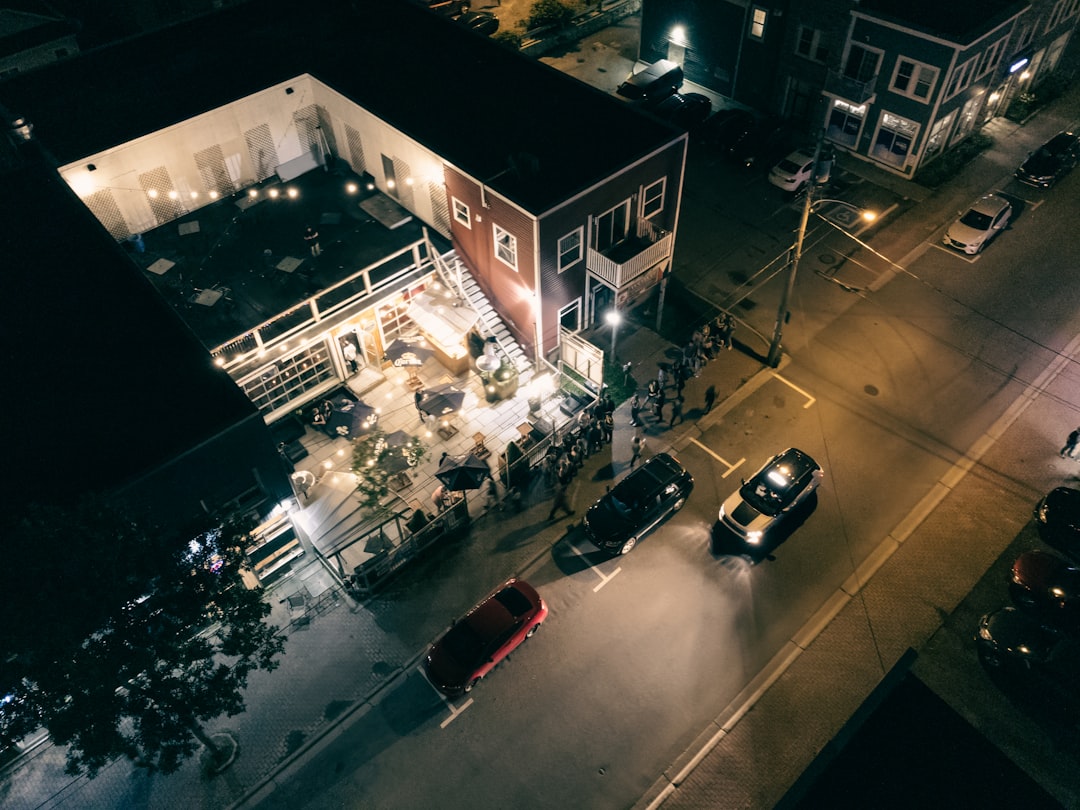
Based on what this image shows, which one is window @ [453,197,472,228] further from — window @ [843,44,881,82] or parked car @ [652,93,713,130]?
window @ [843,44,881,82]

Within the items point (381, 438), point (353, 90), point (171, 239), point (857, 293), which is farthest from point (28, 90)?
point (857, 293)

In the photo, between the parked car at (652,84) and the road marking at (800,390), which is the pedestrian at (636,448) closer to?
the road marking at (800,390)

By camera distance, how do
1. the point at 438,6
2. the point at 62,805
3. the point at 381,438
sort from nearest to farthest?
the point at 62,805, the point at 381,438, the point at 438,6

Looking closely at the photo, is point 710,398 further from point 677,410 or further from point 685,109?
point 685,109

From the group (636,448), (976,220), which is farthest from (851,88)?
(636,448)

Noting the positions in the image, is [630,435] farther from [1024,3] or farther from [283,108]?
[1024,3]
